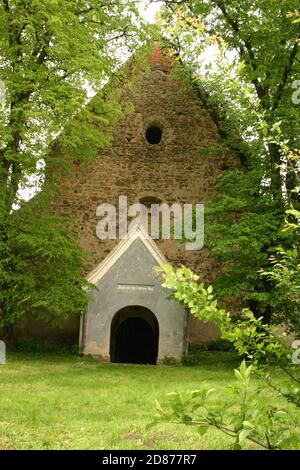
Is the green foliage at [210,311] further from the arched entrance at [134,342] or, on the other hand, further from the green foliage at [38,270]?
the arched entrance at [134,342]

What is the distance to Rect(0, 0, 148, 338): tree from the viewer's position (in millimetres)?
10758

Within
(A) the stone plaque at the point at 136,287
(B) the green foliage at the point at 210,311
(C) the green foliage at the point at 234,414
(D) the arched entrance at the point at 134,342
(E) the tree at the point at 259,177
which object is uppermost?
(E) the tree at the point at 259,177

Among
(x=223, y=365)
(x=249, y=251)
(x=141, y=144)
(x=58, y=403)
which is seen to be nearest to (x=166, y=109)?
(x=141, y=144)

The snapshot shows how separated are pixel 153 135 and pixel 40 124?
6.11 metres

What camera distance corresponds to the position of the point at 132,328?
15.8 m

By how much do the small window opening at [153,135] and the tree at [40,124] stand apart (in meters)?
4.34

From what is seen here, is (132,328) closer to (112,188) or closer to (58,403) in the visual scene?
(112,188)

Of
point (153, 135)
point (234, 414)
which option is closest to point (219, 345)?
point (153, 135)

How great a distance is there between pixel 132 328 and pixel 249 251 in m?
5.64

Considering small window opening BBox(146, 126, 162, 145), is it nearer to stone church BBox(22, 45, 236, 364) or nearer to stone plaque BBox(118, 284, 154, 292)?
stone church BBox(22, 45, 236, 364)

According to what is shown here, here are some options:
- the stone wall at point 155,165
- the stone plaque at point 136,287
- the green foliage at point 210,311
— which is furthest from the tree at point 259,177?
the green foliage at point 210,311

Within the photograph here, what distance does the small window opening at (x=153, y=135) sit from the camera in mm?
16734

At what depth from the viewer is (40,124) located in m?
11.4

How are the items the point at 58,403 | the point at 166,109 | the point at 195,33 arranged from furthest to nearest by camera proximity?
the point at 166,109
the point at 58,403
the point at 195,33
